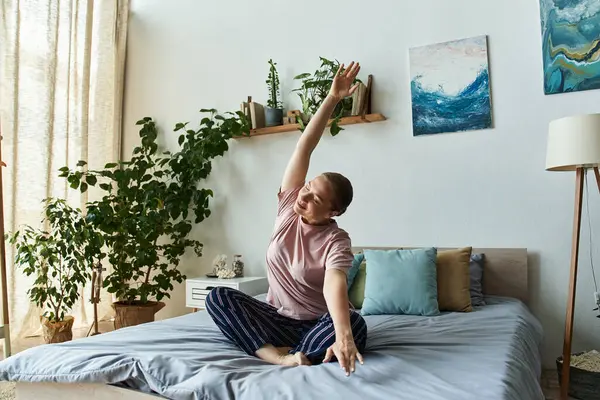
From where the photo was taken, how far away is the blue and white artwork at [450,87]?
3.05m

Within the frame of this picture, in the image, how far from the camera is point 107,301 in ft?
13.5

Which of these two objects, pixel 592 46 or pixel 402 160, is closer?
pixel 592 46

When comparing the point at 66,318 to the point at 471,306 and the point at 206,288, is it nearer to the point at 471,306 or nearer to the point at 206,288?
the point at 206,288

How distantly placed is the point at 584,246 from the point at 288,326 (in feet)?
6.23

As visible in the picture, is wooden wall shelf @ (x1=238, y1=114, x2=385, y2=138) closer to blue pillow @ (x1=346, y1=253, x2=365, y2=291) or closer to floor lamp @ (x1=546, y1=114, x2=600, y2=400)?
blue pillow @ (x1=346, y1=253, x2=365, y2=291)

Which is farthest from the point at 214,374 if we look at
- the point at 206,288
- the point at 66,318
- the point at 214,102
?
the point at 214,102

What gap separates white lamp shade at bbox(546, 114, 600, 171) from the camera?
2352 mm

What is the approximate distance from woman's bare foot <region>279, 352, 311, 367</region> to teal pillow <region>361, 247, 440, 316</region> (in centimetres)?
102

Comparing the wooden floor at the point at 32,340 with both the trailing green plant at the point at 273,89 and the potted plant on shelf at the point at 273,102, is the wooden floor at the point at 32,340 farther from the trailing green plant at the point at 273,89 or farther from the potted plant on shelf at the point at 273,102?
the trailing green plant at the point at 273,89

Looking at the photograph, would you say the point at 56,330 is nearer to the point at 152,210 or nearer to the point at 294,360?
the point at 152,210

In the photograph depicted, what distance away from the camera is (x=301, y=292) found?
1.85 meters

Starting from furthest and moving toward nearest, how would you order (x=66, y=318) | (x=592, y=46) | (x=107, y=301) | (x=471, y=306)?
(x=107, y=301) < (x=66, y=318) < (x=592, y=46) < (x=471, y=306)

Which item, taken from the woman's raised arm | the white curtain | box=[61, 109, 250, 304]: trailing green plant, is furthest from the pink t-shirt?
the white curtain

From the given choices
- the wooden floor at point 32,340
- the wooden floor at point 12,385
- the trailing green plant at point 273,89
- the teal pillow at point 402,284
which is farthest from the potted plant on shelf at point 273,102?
the wooden floor at point 12,385
